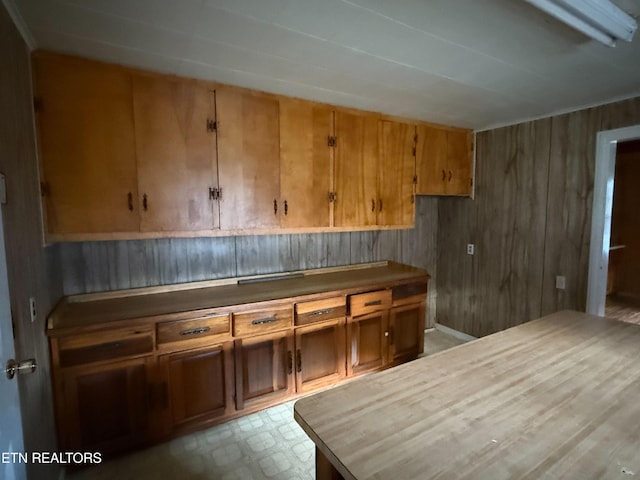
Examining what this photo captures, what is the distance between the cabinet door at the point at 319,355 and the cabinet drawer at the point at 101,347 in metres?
0.99

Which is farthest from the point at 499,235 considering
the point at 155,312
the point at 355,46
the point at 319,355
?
the point at 155,312

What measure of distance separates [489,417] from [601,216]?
7.79 feet

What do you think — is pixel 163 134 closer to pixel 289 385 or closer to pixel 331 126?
pixel 331 126

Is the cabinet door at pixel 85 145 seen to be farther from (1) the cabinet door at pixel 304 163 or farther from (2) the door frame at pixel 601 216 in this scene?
(2) the door frame at pixel 601 216

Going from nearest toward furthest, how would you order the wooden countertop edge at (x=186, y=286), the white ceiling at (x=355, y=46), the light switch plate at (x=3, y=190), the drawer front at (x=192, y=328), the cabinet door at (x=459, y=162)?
the light switch plate at (x=3, y=190) → the white ceiling at (x=355, y=46) → the drawer front at (x=192, y=328) → the wooden countertop edge at (x=186, y=286) → the cabinet door at (x=459, y=162)

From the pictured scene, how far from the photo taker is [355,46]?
1600 mm

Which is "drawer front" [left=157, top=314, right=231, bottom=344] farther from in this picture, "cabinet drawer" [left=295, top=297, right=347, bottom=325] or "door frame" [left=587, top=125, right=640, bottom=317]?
"door frame" [left=587, top=125, right=640, bottom=317]

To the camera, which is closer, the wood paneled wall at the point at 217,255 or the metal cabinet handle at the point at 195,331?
the metal cabinet handle at the point at 195,331

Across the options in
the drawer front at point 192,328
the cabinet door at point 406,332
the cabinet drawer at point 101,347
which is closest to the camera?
the cabinet drawer at point 101,347

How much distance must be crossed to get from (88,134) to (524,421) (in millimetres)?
2374

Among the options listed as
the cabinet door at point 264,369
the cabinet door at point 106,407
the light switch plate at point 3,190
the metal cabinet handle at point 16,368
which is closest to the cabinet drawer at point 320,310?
the cabinet door at point 264,369

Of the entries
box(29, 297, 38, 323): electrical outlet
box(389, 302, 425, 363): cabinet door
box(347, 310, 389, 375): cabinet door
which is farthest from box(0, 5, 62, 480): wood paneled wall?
box(389, 302, 425, 363): cabinet door

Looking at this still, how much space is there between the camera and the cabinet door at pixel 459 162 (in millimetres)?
3189

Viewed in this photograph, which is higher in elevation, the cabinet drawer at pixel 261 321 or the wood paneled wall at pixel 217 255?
the wood paneled wall at pixel 217 255
